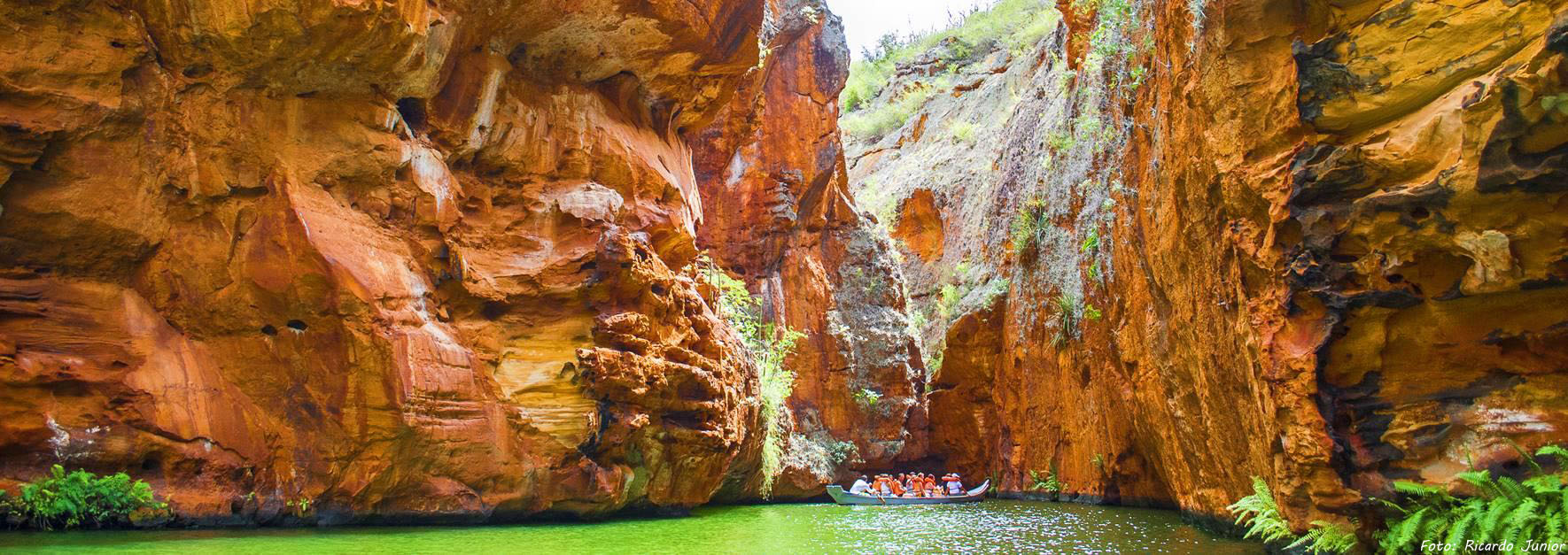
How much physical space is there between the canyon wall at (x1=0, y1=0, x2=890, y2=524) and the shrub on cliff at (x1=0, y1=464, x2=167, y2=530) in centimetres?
29

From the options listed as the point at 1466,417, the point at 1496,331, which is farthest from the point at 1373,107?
the point at 1466,417

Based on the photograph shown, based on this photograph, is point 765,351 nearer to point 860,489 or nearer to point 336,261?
point 860,489

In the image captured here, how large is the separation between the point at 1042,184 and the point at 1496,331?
17118mm

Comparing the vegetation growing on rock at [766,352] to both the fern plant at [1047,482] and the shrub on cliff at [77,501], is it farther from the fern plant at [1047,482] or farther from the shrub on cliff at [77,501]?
the shrub on cliff at [77,501]

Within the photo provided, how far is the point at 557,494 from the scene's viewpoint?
42.6 ft

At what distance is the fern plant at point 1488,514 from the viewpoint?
576 cm

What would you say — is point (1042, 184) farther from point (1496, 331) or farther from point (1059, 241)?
point (1496, 331)

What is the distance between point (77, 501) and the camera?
A: 9.41m

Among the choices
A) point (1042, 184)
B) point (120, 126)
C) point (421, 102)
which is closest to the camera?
point (120, 126)

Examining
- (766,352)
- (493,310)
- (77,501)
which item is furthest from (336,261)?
(766,352)

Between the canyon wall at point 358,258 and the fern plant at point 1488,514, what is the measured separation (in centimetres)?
988

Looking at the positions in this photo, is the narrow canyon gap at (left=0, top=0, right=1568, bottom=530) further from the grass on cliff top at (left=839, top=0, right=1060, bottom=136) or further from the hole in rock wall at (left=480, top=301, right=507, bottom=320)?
the grass on cliff top at (left=839, top=0, right=1060, bottom=136)

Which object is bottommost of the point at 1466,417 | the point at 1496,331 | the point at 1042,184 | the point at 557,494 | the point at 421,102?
the point at 557,494

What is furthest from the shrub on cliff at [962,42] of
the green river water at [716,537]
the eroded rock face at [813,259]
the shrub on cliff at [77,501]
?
the shrub on cliff at [77,501]
